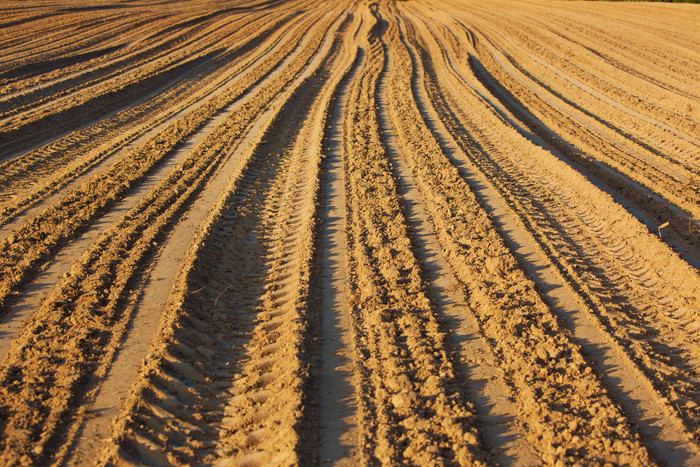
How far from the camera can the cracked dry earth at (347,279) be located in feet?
10.9

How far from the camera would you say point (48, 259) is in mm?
5230

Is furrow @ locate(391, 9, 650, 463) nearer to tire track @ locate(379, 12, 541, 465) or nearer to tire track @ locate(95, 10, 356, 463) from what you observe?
tire track @ locate(379, 12, 541, 465)

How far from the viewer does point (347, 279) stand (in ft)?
16.3

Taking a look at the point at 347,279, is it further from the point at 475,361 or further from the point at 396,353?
the point at 475,361

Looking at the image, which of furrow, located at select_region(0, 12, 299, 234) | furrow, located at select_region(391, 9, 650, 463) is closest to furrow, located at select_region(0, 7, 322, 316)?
furrow, located at select_region(0, 12, 299, 234)

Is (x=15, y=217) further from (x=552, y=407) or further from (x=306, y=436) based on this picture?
(x=552, y=407)

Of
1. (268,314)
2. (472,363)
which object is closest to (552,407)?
(472,363)

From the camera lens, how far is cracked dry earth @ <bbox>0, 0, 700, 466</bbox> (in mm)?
3312

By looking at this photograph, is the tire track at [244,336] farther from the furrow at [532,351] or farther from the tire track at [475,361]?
the furrow at [532,351]

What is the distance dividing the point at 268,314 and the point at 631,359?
10.1 ft

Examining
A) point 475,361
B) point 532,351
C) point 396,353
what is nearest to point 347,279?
point 396,353

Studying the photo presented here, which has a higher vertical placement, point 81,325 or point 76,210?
point 76,210

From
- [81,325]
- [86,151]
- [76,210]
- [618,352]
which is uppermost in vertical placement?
[86,151]

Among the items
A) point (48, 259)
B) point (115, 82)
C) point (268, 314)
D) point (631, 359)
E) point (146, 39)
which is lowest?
point (631, 359)
